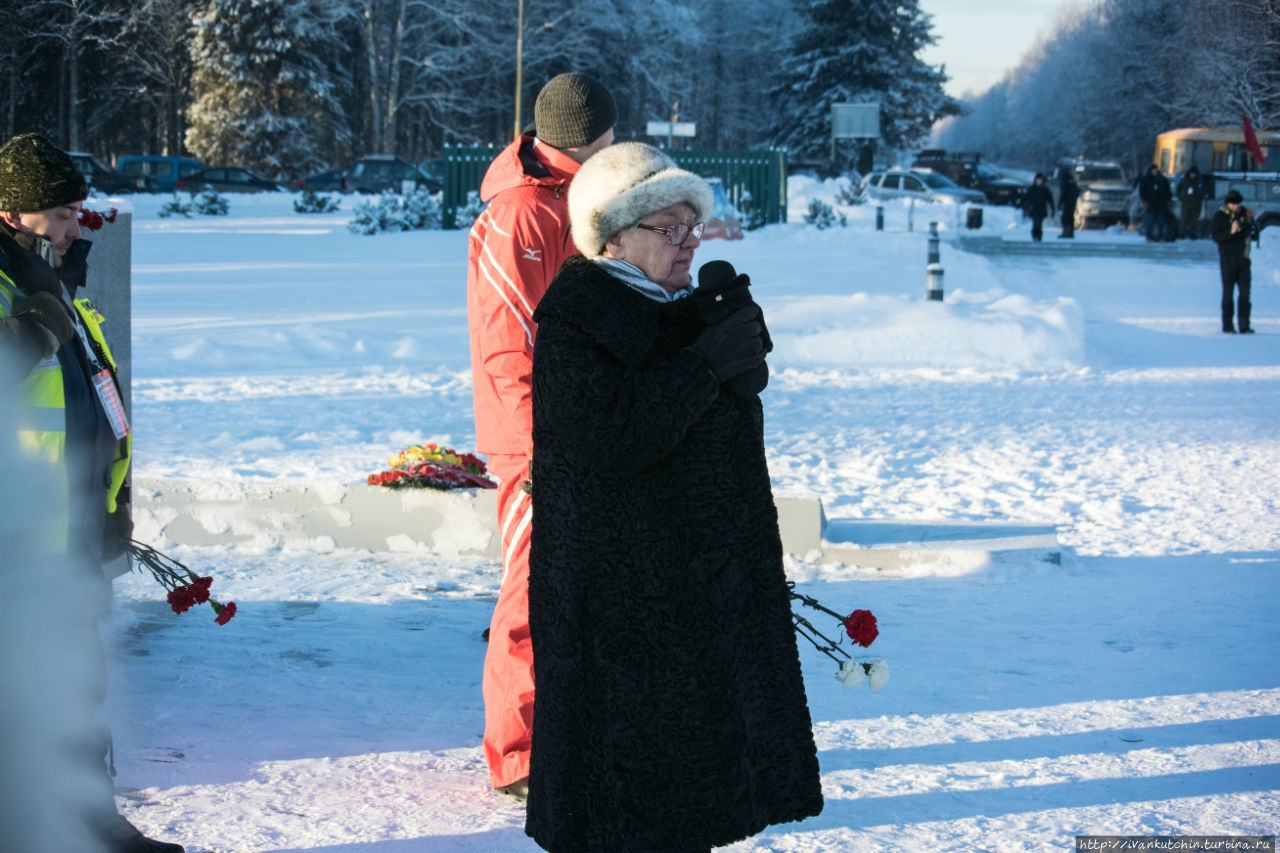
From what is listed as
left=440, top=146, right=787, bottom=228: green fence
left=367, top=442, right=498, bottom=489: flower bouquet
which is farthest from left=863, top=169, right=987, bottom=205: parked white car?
left=367, top=442, right=498, bottom=489: flower bouquet

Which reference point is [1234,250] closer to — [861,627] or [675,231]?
[861,627]

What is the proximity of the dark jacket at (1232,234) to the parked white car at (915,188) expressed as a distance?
23.4 m

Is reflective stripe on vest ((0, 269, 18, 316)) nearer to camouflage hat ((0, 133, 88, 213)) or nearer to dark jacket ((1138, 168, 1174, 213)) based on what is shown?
camouflage hat ((0, 133, 88, 213))

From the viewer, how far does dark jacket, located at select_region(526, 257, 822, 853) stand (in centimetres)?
221

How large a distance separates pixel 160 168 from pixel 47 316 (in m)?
37.6

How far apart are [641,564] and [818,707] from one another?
2.11 m

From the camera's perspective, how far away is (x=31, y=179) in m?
2.94

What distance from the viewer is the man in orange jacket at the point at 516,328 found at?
321cm

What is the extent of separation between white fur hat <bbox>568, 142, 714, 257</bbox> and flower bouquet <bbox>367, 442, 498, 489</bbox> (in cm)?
346

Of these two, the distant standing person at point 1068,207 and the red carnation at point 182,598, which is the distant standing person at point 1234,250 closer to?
the red carnation at point 182,598

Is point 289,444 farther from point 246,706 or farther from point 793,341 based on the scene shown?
point 793,341

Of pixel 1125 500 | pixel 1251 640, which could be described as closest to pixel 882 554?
pixel 1251 640

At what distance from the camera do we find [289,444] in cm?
764

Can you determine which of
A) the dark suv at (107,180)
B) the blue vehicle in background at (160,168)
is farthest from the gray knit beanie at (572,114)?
the blue vehicle in background at (160,168)
